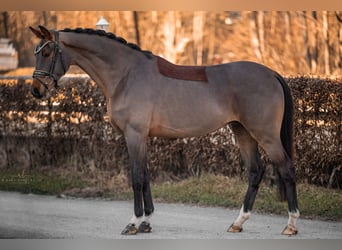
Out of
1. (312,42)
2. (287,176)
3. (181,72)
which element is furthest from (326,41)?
(287,176)

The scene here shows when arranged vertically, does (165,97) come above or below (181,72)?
below

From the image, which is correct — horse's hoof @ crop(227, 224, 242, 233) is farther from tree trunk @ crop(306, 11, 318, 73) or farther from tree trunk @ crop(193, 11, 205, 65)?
tree trunk @ crop(193, 11, 205, 65)

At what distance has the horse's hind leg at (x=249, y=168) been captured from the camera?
260 inches

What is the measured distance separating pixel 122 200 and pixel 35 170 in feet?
6.32

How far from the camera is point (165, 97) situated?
6539 millimetres

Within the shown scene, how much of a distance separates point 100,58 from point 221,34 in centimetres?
1857

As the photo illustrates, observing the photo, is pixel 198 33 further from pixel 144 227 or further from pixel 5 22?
pixel 144 227

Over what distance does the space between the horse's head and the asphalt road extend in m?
1.51

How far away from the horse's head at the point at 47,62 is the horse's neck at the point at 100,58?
0.13 m

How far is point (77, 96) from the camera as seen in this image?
31.8 ft

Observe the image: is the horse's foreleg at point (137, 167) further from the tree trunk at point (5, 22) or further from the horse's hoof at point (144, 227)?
the tree trunk at point (5, 22)

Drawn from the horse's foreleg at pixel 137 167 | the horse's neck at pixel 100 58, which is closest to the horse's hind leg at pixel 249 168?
the horse's foreleg at pixel 137 167

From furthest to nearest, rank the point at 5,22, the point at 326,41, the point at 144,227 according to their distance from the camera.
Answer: the point at 5,22 < the point at 326,41 < the point at 144,227
